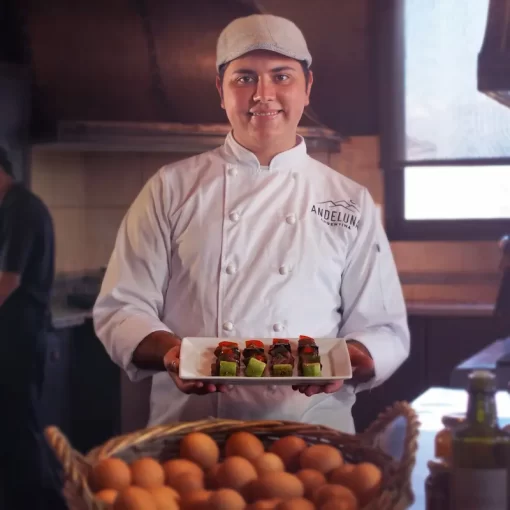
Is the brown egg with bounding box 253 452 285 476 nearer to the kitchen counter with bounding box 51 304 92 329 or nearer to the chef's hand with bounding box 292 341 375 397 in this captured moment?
the chef's hand with bounding box 292 341 375 397

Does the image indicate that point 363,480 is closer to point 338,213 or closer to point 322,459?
point 322,459

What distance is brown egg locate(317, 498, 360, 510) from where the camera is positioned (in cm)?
76

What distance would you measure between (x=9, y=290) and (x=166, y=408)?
0.53 meters

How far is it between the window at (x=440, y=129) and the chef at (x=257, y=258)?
15 centimetres

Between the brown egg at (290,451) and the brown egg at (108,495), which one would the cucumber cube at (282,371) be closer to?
the brown egg at (290,451)

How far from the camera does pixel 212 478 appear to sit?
0.87m

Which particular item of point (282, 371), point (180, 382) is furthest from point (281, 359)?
point (180, 382)

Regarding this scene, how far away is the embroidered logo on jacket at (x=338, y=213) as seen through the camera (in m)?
1.54

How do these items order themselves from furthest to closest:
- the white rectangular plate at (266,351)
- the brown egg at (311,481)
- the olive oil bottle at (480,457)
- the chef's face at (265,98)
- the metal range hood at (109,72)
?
the metal range hood at (109,72), the chef's face at (265,98), the white rectangular plate at (266,351), the brown egg at (311,481), the olive oil bottle at (480,457)

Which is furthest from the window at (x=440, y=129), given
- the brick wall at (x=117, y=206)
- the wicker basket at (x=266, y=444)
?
the wicker basket at (x=266, y=444)

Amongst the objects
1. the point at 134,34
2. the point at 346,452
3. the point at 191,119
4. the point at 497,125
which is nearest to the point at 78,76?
the point at 134,34

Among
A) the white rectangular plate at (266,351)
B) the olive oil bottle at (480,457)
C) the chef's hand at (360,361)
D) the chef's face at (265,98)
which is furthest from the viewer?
the chef's face at (265,98)

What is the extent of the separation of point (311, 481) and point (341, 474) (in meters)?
0.03

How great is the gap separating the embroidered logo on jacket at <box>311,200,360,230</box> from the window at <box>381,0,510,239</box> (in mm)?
137
